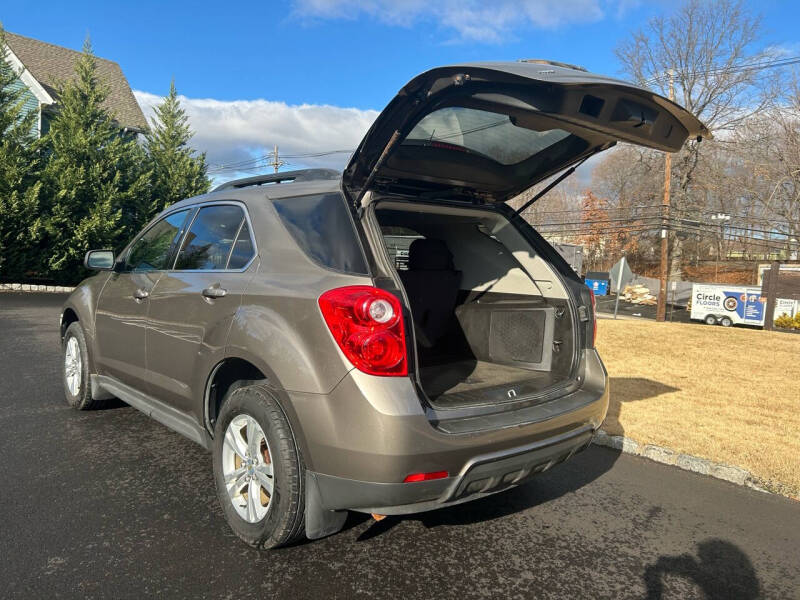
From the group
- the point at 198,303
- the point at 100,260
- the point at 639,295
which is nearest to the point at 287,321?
the point at 198,303

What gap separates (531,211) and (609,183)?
12840 mm

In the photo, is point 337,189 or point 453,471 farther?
point 337,189

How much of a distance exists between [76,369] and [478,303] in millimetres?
3616

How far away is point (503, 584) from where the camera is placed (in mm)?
2549

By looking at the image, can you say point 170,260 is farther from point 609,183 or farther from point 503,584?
point 609,183

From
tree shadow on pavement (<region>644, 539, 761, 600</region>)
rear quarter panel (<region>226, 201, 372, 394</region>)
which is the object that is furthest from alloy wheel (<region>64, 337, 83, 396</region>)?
tree shadow on pavement (<region>644, 539, 761, 600</region>)

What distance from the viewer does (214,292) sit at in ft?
9.96

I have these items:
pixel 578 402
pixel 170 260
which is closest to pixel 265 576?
pixel 578 402

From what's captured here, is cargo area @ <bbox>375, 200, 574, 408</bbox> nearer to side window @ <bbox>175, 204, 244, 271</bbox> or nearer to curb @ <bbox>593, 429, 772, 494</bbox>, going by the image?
side window @ <bbox>175, 204, 244, 271</bbox>

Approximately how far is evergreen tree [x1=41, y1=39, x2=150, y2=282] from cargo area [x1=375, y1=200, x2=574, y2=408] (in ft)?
57.2

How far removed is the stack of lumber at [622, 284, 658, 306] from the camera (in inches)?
1853

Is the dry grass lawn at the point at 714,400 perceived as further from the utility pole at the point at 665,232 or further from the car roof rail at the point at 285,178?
the utility pole at the point at 665,232

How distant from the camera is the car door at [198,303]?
2.98 m

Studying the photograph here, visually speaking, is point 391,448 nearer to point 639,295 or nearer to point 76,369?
point 76,369
